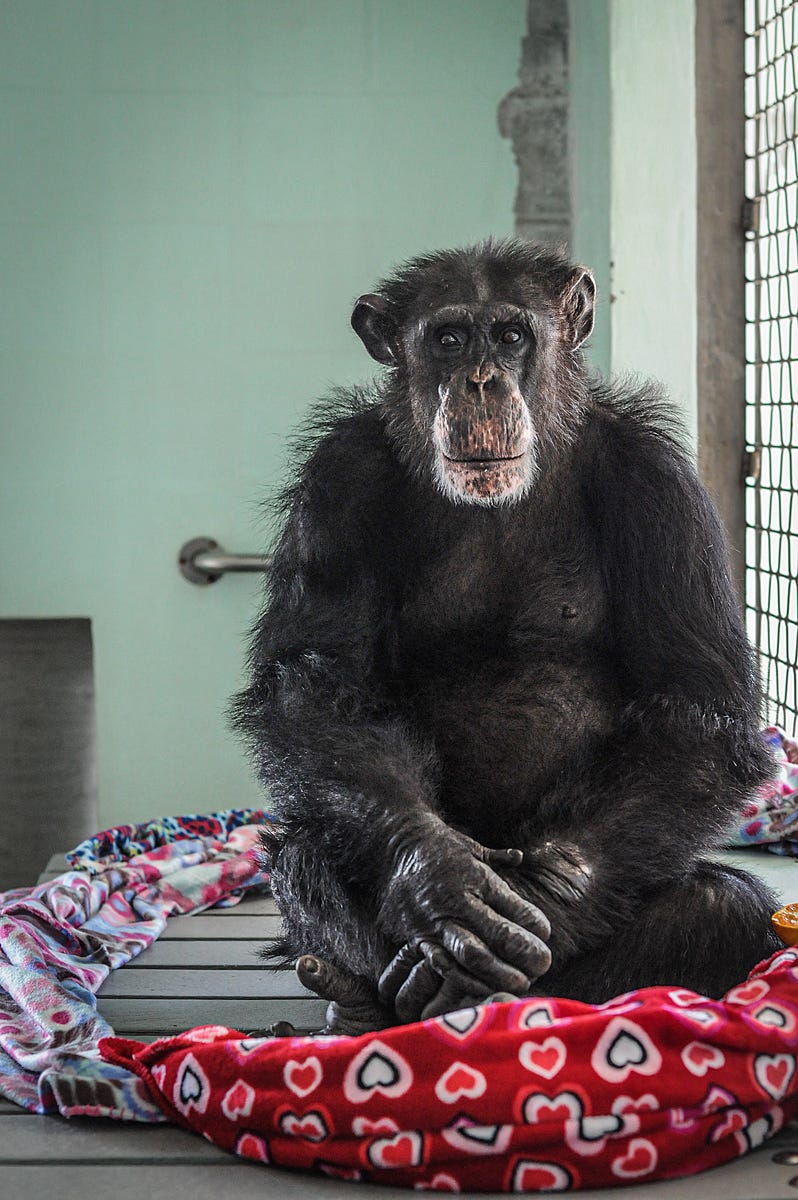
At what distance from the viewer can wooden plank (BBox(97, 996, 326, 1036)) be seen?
1.97 m

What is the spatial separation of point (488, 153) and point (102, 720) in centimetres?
179

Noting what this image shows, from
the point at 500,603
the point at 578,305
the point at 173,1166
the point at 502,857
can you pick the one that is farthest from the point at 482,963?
the point at 578,305

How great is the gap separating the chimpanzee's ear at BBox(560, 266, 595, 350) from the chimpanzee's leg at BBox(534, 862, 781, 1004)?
776mm

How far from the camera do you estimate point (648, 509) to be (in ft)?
6.30

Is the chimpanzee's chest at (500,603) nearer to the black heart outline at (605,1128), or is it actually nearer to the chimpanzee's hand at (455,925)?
the chimpanzee's hand at (455,925)

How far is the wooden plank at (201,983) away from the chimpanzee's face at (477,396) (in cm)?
79

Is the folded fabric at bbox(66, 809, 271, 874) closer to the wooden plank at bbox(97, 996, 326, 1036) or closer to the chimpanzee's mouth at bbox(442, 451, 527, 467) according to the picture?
the wooden plank at bbox(97, 996, 326, 1036)

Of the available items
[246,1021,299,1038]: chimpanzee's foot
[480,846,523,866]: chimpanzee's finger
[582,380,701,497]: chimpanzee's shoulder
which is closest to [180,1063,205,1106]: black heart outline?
[246,1021,299,1038]: chimpanzee's foot

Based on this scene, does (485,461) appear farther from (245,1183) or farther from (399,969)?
(245,1183)

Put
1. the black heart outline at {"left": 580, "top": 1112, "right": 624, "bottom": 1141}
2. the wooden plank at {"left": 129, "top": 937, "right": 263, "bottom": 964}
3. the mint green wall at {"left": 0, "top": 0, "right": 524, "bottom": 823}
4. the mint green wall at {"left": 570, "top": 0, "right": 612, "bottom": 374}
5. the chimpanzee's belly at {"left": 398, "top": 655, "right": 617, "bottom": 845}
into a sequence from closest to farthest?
1. the black heart outline at {"left": 580, "top": 1112, "right": 624, "bottom": 1141}
2. the chimpanzee's belly at {"left": 398, "top": 655, "right": 617, "bottom": 845}
3. the wooden plank at {"left": 129, "top": 937, "right": 263, "bottom": 964}
4. the mint green wall at {"left": 570, "top": 0, "right": 612, "bottom": 374}
5. the mint green wall at {"left": 0, "top": 0, "right": 524, "bottom": 823}

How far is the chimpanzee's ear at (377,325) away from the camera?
6.63 ft

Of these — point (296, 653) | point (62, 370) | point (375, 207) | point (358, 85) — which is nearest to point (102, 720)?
point (62, 370)

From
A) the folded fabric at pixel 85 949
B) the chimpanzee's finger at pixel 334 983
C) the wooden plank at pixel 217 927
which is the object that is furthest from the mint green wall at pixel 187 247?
the chimpanzee's finger at pixel 334 983

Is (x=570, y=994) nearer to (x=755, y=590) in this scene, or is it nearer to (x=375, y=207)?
(x=755, y=590)
